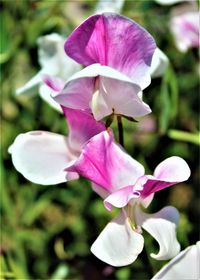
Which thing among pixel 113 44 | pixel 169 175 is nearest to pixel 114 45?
pixel 113 44

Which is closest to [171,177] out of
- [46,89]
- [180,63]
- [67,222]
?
[46,89]

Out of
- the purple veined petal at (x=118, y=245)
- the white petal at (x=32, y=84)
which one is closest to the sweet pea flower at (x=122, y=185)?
the purple veined petal at (x=118, y=245)

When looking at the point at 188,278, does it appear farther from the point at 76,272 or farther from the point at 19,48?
the point at 19,48

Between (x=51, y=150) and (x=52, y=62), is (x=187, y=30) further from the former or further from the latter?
(x=51, y=150)

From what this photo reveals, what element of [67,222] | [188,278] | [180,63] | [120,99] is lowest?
[67,222]

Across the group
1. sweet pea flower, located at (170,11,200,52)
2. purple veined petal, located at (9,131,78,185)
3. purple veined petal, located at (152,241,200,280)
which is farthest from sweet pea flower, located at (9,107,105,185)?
sweet pea flower, located at (170,11,200,52)

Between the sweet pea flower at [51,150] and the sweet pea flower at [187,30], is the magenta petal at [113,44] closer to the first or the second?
the sweet pea flower at [51,150]
